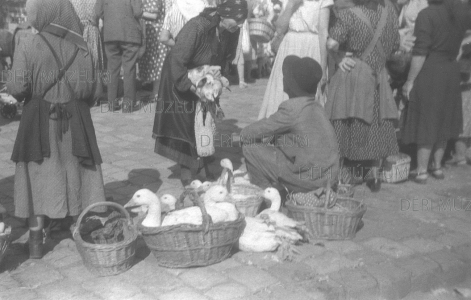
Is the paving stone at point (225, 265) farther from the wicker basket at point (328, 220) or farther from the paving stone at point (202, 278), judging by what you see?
the wicker basket at point (328, 220)

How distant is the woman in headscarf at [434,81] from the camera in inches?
241

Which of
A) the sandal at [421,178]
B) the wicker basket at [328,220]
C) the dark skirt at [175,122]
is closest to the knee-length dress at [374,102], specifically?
the sandal at [421,178]

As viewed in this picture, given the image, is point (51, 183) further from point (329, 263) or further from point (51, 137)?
point (329, 263)

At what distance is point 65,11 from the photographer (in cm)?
427

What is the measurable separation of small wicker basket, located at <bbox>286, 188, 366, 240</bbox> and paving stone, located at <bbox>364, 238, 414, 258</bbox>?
19cm

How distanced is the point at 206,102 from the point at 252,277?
2079mm

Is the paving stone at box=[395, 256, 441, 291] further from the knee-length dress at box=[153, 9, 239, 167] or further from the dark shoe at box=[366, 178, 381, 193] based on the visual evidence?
the knee-length dress at box=[153, 9, 239, 167]

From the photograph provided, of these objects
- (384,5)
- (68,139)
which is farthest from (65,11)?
(384,5)

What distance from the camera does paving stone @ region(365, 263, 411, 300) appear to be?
4.14 metres

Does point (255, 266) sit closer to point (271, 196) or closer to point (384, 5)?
point (271, 196)

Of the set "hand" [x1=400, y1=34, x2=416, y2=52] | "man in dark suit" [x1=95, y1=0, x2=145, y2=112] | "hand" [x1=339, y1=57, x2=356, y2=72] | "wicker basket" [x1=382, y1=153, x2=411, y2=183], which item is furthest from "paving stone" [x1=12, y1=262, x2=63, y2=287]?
"man in dark suit" [x1=95, y1=0, x2=145, y2=112]

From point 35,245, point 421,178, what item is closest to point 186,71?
point 35,245

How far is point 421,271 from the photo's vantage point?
4.36 meters

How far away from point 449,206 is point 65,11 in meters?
4.03
